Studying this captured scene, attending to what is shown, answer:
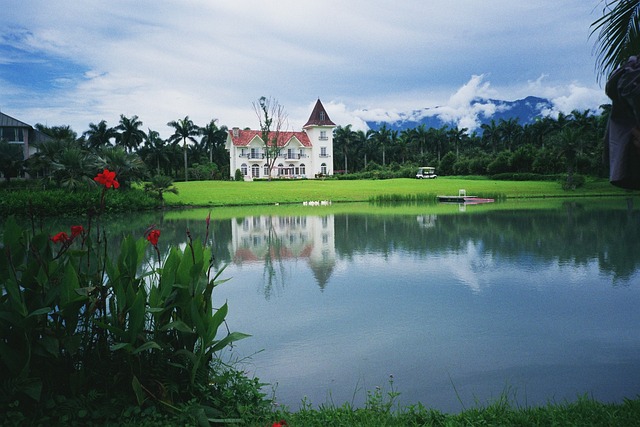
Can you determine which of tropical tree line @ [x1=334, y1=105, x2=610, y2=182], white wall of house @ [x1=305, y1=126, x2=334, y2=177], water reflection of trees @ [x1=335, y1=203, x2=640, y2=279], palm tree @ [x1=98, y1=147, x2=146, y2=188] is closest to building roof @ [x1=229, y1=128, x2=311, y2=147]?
white wall of house @ [x1=305, y1=126, x2=334, y2=177]

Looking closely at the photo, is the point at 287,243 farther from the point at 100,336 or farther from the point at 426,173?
the point at 426,173

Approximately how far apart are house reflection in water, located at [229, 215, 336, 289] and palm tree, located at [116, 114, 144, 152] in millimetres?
41585

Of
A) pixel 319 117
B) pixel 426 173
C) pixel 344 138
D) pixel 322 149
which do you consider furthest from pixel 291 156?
pixel 426 173

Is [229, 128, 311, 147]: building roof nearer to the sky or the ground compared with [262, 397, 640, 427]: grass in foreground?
nearer to the sky

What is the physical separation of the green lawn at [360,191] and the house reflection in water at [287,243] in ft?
44.1

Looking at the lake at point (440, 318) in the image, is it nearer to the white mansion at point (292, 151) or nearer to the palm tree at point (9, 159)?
the palm tree at point (9, 159)

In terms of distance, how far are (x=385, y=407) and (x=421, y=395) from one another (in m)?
0.47

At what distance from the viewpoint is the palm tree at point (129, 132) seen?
186 ft

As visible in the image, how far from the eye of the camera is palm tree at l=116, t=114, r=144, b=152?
56.7 metres

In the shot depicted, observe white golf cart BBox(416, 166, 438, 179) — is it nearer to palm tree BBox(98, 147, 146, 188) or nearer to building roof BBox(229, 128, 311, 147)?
building roof BBox(229, 128, 311, 147)

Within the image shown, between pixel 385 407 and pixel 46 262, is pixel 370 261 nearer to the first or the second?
pixel 385 407

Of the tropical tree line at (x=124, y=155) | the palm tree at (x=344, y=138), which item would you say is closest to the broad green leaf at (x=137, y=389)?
the tropical tree line at (x=124, y=155)

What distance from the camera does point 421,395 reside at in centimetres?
387

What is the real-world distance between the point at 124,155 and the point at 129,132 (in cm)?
3217
